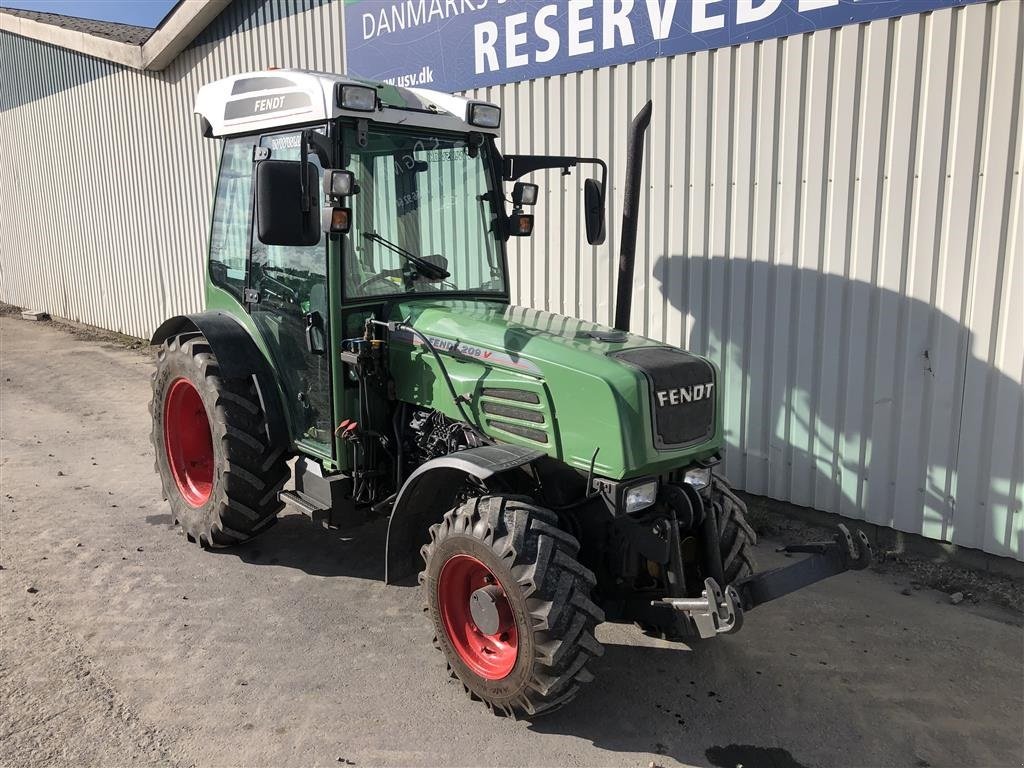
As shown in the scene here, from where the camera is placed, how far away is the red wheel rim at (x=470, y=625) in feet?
11.1

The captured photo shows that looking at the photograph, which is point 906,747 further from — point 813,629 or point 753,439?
point 753,439

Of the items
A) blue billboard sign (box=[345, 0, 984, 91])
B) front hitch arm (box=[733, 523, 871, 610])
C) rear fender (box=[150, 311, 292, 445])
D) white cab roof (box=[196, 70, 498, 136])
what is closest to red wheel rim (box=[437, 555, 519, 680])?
front hitch arm (box=[733, 523, 871, 610])

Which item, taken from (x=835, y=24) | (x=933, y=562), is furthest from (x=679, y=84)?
(x=933, y=562)

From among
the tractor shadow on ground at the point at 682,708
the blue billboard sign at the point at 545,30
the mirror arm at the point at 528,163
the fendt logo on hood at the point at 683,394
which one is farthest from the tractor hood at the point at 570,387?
the blue billboard sign at the point at 545,30

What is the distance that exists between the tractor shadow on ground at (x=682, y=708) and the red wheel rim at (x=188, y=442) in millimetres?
2877

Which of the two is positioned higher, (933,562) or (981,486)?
(981,486)

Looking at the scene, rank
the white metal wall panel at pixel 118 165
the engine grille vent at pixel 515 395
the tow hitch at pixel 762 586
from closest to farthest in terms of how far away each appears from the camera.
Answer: the tow hitch at pixel 762 586 < the engine grille vent at pixel 515 395 < the white metal wall panel at pixel 118 165

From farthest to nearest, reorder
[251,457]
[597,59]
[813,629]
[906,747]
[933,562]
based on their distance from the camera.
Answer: [597,59] → [933,562] → [251,457] → [813,629] → [906,747]

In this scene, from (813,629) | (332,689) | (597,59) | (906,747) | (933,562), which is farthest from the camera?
(597,59)

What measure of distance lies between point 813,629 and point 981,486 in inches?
52.3

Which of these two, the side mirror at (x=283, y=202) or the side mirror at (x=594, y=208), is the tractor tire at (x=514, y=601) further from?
the side mirror at (x=594, y=208)

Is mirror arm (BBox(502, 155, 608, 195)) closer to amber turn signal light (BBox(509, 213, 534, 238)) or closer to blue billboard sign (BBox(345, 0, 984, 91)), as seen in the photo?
amber turn signal light (BBox(509, 213, 534, 238))

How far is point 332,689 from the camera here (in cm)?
358

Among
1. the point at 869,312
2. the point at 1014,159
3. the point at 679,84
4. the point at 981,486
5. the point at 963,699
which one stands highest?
Result: the point at 679,84
